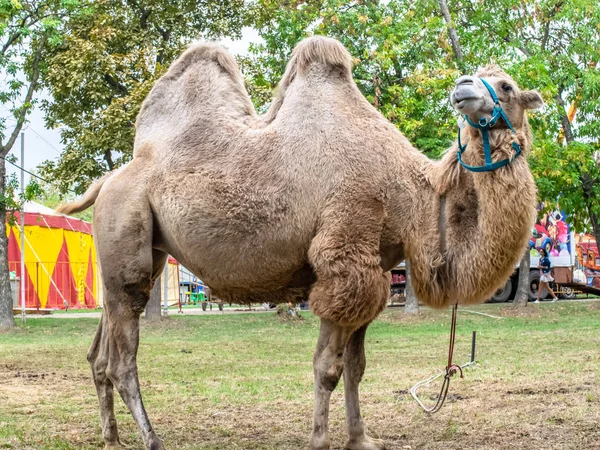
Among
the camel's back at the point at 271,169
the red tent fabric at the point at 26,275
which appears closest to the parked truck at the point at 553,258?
the red tent fabric at the point at 26,275

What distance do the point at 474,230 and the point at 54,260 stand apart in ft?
85.0

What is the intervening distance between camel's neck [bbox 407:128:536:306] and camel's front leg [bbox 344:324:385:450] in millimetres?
714

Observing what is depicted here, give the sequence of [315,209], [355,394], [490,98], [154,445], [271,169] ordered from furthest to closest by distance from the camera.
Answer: [355,394] → [154,445] → [271,169] → [315,209] → [490,98]

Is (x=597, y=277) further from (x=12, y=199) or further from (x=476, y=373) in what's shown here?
(x=476, y=373)

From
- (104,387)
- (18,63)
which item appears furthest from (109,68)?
(104,387)

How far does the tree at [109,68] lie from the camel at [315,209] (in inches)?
490

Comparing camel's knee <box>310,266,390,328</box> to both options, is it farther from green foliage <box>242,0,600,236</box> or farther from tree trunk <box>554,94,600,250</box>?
tree trunk <box>554,94,600,250</box>

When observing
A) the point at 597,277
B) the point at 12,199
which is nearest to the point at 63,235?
the point at 12,199

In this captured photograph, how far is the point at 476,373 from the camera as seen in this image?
29.9 ft

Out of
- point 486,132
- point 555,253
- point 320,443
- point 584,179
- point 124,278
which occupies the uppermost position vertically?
point 584,179

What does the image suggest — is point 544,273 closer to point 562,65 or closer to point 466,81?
point 562,65

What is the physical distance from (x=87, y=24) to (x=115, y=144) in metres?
3.56

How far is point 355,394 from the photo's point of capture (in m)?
5.49

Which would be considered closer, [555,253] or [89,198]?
[89,198]
